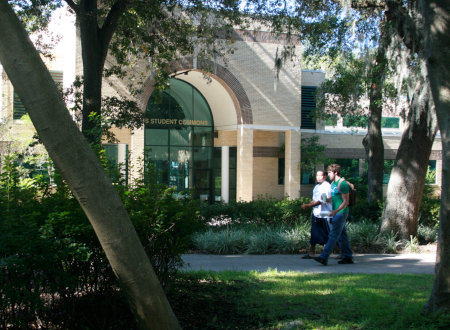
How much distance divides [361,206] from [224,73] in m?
14.8

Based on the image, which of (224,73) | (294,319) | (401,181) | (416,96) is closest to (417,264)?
(401,181)

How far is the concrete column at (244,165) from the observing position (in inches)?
1095

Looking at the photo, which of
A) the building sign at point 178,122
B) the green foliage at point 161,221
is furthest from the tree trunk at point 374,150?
the building sign at point 178,122

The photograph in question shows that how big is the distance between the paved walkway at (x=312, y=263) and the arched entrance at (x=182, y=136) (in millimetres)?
17538

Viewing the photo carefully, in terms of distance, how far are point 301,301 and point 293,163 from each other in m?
23.9

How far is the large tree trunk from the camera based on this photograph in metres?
3.27

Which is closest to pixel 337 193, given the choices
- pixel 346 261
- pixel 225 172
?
pixel 346 261

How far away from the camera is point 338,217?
911cm

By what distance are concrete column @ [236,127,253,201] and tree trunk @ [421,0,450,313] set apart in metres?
22.7

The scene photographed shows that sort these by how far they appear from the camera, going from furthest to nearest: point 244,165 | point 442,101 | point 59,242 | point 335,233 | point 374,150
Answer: point 244,165 < point 374,150 < point 335,233 < point 442,101 < point 59,242

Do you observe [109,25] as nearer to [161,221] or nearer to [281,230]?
[281,230]

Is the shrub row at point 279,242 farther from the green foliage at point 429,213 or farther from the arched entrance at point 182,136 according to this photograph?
the arched entrance at point 182,136

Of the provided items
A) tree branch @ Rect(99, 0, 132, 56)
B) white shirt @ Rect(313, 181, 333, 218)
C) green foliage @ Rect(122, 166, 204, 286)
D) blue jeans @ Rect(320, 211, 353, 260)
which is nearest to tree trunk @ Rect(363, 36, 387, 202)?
white shirt @ Rect(313, 181, 333, 218)

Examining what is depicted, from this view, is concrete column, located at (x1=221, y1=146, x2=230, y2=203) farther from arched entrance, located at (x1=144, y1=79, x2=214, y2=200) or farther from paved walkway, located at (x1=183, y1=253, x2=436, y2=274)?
paved walkway, located at (x1=183, y1=253, x2=436, y2=274)
